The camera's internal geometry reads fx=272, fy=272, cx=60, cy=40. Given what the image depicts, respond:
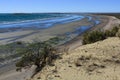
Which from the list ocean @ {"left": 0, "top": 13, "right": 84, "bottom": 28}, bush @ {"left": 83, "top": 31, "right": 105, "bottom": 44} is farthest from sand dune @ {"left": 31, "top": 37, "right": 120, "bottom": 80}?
ocean @ {"left": 0, "top": 13, "right": 84, "bottom": 28}

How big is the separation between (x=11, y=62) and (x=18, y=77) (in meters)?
3.27

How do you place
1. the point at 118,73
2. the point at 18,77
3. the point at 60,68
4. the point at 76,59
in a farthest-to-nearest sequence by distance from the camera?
1. the point at 18,77
2. the point at 76,59
3. the point at 60,68
4. the point at 118,73

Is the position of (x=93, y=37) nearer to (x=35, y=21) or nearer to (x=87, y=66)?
(x=87, y=66)

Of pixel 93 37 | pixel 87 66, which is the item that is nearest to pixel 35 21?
pixel 93 37

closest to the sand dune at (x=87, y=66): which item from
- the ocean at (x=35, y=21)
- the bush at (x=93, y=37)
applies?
the bush at (x=93, y=37)

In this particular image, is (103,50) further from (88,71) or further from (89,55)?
Result: (88,71)

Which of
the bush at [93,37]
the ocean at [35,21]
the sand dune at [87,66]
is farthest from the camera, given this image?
the ocean at [35,21]

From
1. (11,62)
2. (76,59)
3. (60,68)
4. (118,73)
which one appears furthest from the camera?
(11,62)

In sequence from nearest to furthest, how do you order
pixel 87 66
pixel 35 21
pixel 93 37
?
pixel 87 66 < pixel 93 37 < pixel 35 21

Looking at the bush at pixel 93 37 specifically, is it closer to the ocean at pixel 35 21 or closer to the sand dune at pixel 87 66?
the sand dune at pixel 87 66

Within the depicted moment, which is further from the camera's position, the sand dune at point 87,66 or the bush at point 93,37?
the bush at point 93,37

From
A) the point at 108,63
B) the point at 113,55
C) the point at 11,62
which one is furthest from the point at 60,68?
the point at 11,62

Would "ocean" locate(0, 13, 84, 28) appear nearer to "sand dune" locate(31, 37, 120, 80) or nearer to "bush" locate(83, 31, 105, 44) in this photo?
"bush" locate(83, 31, 105, 44)

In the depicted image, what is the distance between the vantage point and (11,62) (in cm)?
1402
